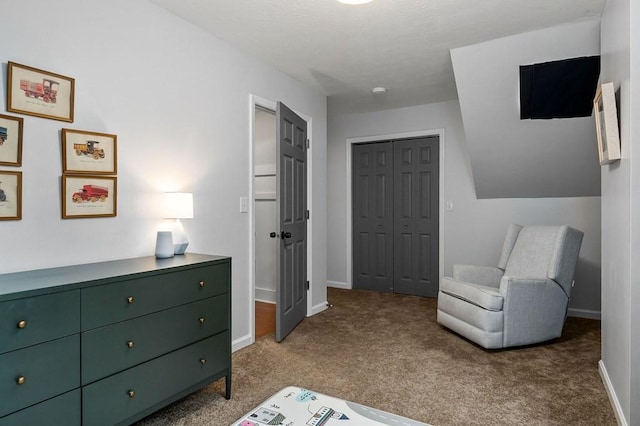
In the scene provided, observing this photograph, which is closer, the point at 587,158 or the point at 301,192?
the point at 587,158

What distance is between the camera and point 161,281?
75.2 inches

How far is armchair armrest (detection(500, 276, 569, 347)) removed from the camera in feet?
9.76

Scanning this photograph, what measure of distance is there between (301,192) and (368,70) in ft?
4.20

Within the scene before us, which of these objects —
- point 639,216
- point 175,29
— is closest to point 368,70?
point 175,29

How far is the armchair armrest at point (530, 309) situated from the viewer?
2975mm

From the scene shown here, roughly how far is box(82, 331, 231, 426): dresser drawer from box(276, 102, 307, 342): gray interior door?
3.19ft

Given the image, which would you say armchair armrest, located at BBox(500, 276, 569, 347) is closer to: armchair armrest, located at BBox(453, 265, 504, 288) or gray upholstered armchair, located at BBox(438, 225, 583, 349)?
gray upholstered armchair, located at BBox(438, 225, 583, 349)

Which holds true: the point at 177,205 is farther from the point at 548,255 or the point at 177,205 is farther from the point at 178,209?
the point at 548,255

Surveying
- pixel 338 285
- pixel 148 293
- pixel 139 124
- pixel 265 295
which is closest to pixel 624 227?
pixel 148 293

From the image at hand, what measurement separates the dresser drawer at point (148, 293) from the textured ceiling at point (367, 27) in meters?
1.63

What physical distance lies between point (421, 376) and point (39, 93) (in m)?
2.69

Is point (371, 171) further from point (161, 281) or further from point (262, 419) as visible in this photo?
point (262, 419)

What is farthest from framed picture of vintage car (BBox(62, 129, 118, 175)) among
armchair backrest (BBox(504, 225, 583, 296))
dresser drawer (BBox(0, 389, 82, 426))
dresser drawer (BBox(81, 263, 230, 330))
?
armchair backrest (BBox(504, 225, 583, 296))

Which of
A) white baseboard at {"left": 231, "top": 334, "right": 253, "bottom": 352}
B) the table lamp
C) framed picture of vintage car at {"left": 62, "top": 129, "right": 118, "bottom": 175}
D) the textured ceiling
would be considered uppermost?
the textured ceiling
